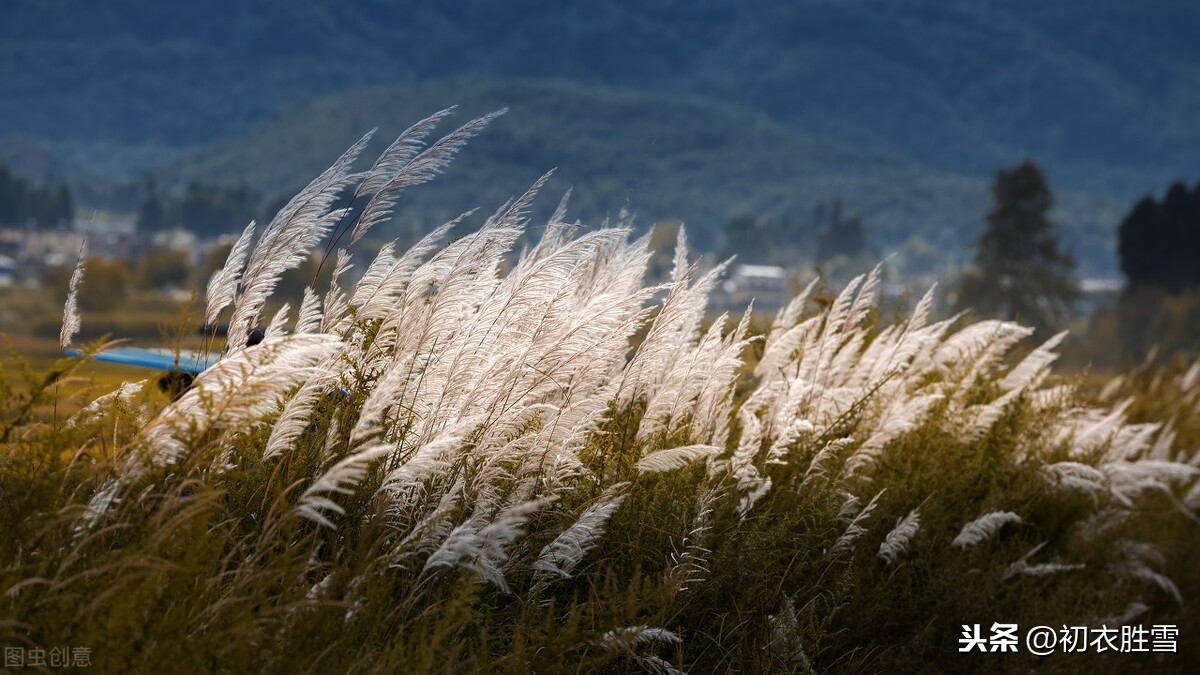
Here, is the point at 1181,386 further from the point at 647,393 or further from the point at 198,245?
the point at 198,245

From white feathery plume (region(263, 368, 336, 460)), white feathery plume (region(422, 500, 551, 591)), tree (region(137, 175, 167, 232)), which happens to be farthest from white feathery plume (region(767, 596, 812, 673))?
tree (region(137, 175, 167, 232))

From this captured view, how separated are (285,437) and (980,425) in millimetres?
3615

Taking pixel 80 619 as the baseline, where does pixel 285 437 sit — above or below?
above

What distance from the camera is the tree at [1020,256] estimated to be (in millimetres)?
64312

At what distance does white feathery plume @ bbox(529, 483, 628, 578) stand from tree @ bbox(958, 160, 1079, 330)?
66264 mm

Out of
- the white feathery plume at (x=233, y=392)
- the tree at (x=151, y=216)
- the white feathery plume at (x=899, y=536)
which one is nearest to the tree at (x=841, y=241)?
the tree at (x=151, y=216)

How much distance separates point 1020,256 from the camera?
67.1 meters

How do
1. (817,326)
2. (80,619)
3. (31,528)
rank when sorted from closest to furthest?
(80,619), (31,528), (817,326)

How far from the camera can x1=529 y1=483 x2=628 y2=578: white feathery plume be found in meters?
2.58

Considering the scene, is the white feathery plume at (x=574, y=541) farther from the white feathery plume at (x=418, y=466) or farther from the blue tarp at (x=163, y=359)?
the blue tarp at (x=163, y=359)

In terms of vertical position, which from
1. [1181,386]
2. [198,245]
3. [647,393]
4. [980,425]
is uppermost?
[647,393]

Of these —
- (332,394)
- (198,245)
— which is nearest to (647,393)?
(332,394)

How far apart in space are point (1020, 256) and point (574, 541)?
71.2m

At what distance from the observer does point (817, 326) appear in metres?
4.84
